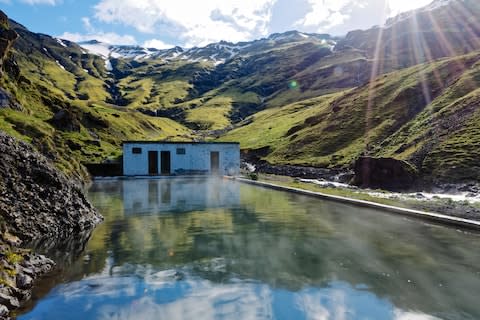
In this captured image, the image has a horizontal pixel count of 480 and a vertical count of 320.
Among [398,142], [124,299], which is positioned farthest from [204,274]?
[398,142]

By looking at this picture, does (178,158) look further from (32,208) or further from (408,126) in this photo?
(32,208)

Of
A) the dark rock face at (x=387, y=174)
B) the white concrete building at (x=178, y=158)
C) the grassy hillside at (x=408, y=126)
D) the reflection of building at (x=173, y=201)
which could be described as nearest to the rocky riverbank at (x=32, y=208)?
the reflection of building at (x=173, y=201)

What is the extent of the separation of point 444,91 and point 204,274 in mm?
52810

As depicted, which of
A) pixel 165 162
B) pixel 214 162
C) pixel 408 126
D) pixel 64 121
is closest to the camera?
pixel 408 126

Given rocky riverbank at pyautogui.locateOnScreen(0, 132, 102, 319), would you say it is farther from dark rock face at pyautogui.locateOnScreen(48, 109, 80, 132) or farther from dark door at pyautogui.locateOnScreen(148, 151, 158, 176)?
dark rock face at pyautogui.locateOnScreen(48, 109, 80, 132)

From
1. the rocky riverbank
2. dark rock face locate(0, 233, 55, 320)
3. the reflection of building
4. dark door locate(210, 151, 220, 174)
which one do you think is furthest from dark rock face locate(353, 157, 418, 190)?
dark rock face locate(0, 233, 55, 320)

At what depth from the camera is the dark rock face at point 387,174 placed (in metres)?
34.0

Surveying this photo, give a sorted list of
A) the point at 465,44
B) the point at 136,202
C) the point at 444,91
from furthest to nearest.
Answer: the point at 465,44 < the point at 444,91 < the point at 136,202

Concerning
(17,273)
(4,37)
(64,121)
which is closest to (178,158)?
(64,121)

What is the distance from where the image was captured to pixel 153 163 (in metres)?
60.1

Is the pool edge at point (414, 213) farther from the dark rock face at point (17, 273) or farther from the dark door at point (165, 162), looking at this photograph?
the dark door at point (165, 162)

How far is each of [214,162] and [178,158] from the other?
5.66 m

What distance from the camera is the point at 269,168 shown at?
6319 cm

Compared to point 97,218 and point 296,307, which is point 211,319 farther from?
point 97,218
